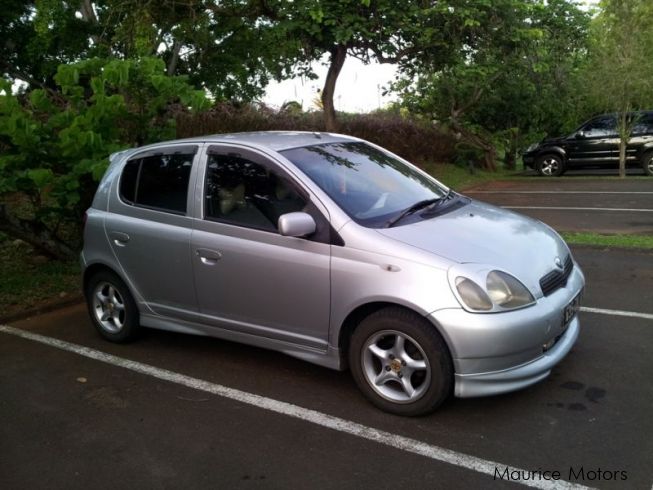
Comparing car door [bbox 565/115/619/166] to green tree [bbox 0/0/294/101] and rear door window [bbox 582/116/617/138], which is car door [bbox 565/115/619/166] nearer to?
rear door window [bbox 582/116/617/138]

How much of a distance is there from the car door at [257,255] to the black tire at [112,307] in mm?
852

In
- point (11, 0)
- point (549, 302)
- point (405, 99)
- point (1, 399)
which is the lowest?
point (1, 399)

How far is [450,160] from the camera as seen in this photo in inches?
825

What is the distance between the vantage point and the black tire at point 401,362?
11.6 feet

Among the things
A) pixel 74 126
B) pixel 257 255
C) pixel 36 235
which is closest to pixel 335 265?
pixel 257 255

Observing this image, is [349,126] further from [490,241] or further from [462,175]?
[490,241]

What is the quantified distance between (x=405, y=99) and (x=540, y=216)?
11332mm

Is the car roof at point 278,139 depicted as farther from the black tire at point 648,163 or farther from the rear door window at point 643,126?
the black tire at point 648,163

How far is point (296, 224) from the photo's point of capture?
12.6 feet

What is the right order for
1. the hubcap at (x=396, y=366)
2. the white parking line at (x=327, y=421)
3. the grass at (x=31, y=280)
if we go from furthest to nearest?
the grass at (x=31, y=280)
the hubcap at (x=396, y=366)
the white parking line at (x=327, y=421)

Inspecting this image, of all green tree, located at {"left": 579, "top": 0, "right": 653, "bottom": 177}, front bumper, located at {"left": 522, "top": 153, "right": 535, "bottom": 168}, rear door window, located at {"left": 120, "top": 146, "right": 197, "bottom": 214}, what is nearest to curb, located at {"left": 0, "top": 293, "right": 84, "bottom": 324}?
rear door window, located at {"left": 120, "top": 146, "right": 197, "bottom": 214}

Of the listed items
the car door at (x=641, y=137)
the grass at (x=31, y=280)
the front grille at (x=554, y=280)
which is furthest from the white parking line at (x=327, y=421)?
the car door at (x=641, y=137)

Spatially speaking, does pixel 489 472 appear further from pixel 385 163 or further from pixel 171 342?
pixel 171 342

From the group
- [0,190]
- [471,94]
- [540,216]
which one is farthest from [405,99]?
[0,190]
